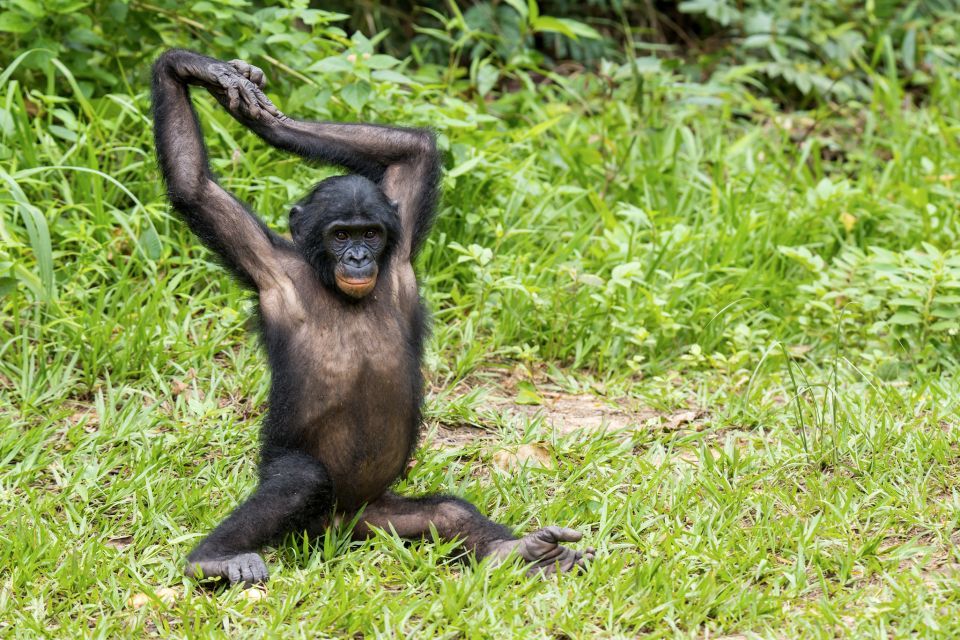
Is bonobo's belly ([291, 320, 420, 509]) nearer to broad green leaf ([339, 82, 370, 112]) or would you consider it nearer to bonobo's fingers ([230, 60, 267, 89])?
bonobo's fingers ([230, 60, 267, 89])

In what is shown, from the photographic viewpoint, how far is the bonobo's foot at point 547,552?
425cm

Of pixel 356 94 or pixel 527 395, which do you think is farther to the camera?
pixel 356 94

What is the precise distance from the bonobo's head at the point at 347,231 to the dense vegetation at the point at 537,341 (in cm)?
96

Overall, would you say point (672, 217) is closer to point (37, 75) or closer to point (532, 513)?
point (532, 513)

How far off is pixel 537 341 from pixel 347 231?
2.12 metres

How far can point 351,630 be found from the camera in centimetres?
390

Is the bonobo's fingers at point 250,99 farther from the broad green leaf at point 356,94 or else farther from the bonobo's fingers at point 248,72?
the broad green leaf at point 356,94

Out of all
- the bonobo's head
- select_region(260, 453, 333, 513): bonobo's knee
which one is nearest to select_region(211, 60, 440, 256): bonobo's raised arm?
the bonobo's head

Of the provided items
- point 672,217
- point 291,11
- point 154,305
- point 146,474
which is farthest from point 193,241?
point 672,217

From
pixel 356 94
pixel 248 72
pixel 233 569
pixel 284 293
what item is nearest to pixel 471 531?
pixel 233 569

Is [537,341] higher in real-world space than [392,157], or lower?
lower

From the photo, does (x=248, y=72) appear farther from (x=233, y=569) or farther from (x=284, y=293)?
(x=233, y=569)

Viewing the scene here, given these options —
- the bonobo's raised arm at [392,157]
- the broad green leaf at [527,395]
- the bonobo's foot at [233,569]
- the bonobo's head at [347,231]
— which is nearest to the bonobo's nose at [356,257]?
the bonobo's head at [347,231]

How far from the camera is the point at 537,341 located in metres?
6.41
